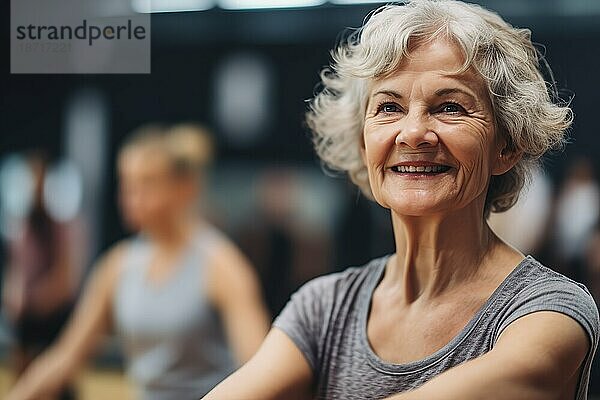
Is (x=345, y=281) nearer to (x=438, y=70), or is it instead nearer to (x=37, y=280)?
(x=438, y=70)

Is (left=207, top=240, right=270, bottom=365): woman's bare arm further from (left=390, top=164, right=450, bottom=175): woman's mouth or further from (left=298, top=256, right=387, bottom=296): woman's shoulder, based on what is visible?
(left=390, top=164, right=450, bottom=175): woman's mouth

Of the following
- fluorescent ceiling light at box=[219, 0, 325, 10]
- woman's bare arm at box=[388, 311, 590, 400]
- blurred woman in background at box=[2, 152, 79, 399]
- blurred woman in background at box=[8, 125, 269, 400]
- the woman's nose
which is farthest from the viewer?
blurred woman in background at box=[2, 152, 79, 399]

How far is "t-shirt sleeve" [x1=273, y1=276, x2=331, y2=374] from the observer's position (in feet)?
4.07

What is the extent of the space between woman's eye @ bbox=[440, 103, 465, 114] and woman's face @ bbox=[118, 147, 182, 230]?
2.50ft

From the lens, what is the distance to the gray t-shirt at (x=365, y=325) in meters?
1.09

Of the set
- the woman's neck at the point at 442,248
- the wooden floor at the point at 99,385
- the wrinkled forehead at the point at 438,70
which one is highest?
the wrinkled forehead at the point at 438,70

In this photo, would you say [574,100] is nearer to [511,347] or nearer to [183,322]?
[511,347]

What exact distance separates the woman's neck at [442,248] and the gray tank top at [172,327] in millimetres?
560

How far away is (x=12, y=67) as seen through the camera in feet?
5.50

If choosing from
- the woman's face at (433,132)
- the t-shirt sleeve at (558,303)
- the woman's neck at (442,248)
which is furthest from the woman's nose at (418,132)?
the t-shirt sleeve at (558,303)

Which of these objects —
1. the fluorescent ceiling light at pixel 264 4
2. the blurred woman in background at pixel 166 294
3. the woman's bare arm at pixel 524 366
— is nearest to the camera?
the woman's bare arm at pixel 524 366

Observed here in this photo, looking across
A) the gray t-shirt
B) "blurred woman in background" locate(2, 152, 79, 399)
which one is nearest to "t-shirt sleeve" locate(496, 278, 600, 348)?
the gray t-shirt

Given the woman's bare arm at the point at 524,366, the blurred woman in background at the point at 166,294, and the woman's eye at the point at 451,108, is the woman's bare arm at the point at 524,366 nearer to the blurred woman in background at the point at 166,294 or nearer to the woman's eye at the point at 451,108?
the woman's eye at the point at 451,108

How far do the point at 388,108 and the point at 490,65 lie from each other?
135mm
